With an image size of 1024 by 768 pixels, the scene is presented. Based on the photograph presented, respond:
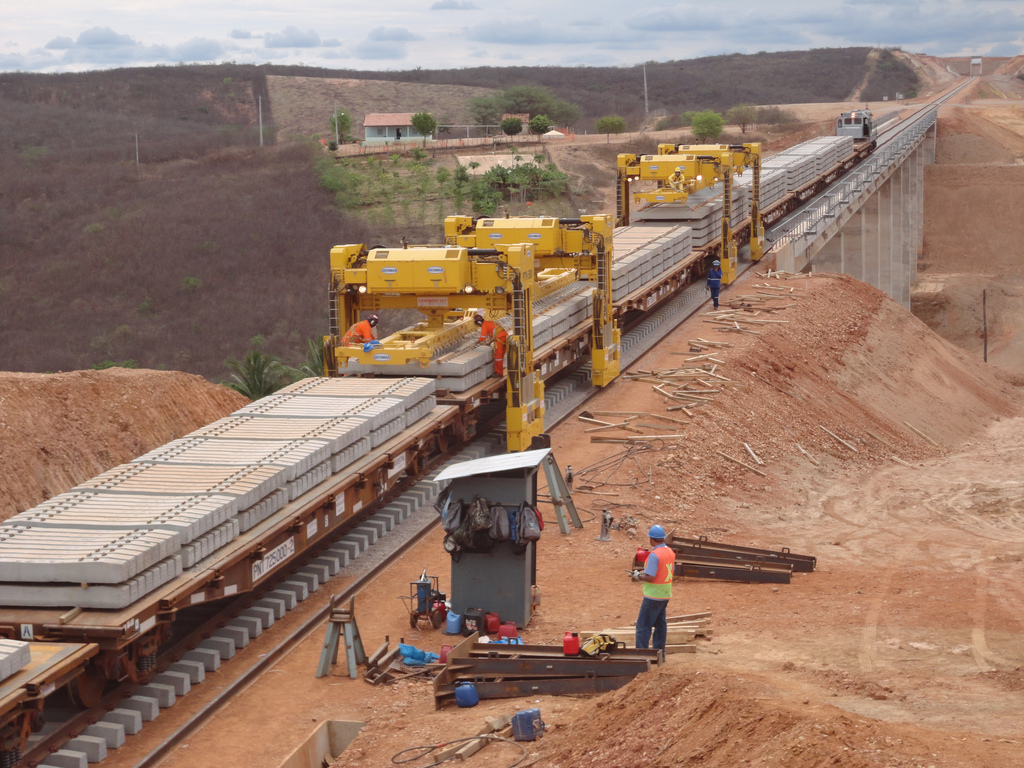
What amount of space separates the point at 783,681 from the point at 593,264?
1347 centimetres

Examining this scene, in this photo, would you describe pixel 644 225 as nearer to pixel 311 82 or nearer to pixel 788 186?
pixel 788 186

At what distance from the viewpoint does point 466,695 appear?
30.8ft

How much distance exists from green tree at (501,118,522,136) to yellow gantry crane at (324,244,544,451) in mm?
58236

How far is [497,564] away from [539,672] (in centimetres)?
192

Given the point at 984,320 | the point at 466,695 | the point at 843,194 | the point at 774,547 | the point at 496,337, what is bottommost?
the point at 984,320

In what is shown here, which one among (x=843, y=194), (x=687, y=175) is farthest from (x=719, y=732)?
(x=843, y=194)

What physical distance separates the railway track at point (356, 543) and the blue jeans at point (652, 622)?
10.9 ft

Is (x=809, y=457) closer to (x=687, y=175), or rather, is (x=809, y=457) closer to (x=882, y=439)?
(x=882, y=439)

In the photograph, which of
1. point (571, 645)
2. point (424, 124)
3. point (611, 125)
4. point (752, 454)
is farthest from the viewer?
point (611, 125)

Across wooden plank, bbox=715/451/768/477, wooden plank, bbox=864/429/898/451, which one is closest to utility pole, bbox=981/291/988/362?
wooden plank, bbox=864/429/898/451

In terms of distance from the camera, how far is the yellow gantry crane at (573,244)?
20.8m

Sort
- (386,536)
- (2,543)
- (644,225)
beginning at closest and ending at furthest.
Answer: (2,543) → (386,536) → (644,225)

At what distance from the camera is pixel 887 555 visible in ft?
50.4

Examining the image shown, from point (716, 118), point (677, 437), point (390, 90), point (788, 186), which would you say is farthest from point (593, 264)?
point (390, 90)
